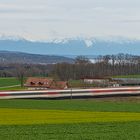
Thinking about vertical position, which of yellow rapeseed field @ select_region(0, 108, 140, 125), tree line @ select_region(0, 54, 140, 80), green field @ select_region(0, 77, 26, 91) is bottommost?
yellow rapeseed field @ select_region(0, 108, 140, 125)

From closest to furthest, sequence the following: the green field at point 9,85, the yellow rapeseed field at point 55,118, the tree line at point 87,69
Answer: the yellow rapeseed field at point 55,118, the green field at point 9,85, the tree line at point 87,69

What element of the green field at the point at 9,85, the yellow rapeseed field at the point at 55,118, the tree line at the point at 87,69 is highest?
the tree line at the point at 87,69

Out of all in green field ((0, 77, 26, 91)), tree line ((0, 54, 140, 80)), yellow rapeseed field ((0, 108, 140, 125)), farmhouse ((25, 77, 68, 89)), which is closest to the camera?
yellow rapeseed field ((0, 108, 140, 125))

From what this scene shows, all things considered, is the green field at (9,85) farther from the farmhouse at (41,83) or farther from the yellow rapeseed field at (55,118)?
the yellow rapeseed field at (55,118)

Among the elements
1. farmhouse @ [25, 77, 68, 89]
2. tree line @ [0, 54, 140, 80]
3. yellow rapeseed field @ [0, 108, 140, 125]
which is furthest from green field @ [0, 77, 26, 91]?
yellow rapeseed field @ [0, 108, 140, 125]

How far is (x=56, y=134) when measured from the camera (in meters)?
18.4

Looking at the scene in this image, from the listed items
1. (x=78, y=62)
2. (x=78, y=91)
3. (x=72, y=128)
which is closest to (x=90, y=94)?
(x=78, y=91)

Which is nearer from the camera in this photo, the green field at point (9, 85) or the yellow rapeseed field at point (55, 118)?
the yellow rapeseed field at point (55, 118)

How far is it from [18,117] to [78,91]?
1209 inches

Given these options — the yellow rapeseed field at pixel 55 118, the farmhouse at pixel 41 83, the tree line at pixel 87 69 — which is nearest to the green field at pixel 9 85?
the farmhouse at pixel 41 83

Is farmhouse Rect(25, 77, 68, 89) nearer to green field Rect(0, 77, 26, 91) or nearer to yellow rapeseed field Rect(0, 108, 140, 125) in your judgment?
green field Rect(0, 77, 26, 91)

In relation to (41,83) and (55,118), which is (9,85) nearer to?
(41,83)

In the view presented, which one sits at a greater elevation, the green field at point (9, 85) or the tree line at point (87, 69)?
the tree line at point (87, 69)

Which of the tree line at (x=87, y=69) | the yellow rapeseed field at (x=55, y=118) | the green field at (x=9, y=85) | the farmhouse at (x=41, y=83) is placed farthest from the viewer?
the tree line at (x=87, y=69)
